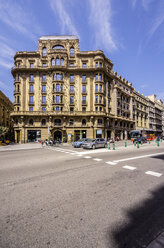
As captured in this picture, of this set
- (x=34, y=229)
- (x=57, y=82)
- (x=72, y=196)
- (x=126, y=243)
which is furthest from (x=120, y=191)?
(x=57, y=82)

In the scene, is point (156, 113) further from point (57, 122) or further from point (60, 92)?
point (57, 122)

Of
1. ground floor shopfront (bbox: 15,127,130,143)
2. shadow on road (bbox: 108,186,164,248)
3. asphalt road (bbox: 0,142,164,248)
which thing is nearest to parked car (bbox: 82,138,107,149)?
asphalt road (bbox: 0,142,164,248)

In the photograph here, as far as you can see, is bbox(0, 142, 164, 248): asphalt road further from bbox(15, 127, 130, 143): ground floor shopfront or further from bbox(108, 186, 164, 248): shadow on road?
bbox(15, 127, 130, 143): ground floor shopfront

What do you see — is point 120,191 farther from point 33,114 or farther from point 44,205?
point 33,114

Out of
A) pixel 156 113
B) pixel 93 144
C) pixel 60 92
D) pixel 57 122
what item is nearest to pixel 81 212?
pixel 93 144

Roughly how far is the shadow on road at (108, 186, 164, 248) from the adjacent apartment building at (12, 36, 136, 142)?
27278 millimetres

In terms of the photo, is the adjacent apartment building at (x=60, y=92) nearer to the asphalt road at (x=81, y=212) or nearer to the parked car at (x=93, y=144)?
the parked car at (x=93, y=144)

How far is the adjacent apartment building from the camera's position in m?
31.4

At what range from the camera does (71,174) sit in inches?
221

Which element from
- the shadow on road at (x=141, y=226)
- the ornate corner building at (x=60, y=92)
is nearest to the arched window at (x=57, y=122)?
the ornate corner building at (x=60, y=92)

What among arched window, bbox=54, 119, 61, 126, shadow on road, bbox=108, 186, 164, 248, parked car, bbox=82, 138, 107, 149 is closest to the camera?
shadow on road, bbox=108, 186, 164, 248

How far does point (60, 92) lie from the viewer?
31.8 m

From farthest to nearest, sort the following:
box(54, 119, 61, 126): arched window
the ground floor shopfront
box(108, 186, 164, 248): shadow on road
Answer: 1. box(54, 119, 61, 126): arched window
2. the ground floor shopfront
3. box(108, 186, 164, 248): shadow on road

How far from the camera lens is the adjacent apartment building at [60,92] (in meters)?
31.4
